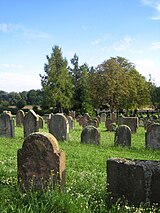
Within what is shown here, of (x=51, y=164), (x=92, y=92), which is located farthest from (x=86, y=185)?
(x=92, y=92)

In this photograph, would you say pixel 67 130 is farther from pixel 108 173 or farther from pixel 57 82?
pixel 57 82

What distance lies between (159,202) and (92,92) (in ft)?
153

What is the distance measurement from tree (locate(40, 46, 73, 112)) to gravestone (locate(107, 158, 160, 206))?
165 feet

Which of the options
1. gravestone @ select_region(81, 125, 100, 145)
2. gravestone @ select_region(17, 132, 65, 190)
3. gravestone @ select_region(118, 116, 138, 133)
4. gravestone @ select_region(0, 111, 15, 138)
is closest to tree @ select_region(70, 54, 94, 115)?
gravestone @ select_region(118, 116, 138, 133)

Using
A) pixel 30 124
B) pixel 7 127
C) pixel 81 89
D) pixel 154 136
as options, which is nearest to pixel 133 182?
pixel 154 136

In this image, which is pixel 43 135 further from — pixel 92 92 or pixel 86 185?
pixel 92 92

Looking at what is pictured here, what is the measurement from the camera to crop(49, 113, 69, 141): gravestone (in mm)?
16719

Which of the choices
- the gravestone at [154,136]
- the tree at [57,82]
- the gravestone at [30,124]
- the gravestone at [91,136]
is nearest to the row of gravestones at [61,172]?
the gravestone at [91,136]

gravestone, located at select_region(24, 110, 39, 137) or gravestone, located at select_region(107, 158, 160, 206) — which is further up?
gravestone, located at select_region(24, 110, 39, 137)

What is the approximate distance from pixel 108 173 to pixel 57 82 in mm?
51547

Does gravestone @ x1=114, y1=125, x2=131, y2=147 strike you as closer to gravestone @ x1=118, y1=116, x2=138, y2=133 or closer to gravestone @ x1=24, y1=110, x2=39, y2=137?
gravestone @ x1=24, y1=110, x2=39, y2=137

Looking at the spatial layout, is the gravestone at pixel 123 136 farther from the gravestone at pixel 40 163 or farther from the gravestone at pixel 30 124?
the gravestone at pixel 40 163

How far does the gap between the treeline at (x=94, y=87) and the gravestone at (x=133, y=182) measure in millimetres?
44609

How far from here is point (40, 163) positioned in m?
6.34
